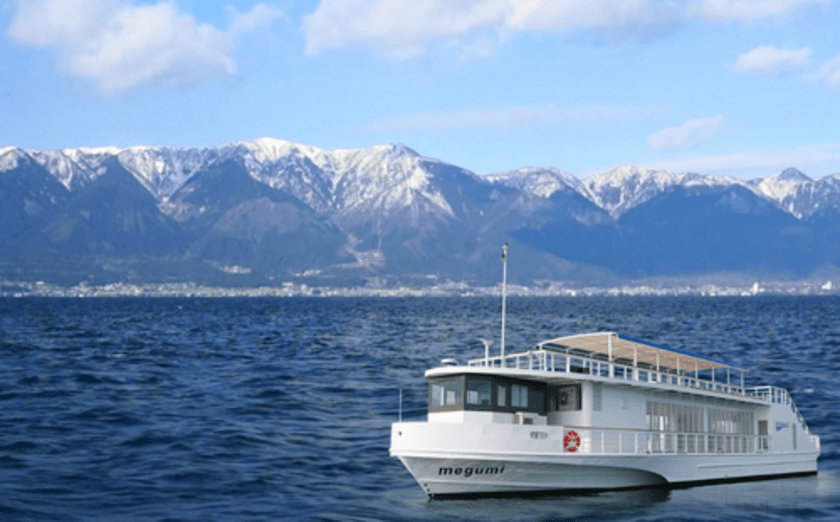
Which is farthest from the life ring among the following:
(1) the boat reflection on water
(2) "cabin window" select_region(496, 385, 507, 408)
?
(2) "cabin window" select_region(496, 385, 507, 408)

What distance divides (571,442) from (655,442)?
19.0 feet

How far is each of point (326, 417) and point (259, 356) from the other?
34375 mm

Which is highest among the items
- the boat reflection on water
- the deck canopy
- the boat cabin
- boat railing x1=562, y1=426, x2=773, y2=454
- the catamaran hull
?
the deck canopy

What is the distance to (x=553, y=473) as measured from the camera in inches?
1305

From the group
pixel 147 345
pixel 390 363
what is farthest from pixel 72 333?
pixel 390 363

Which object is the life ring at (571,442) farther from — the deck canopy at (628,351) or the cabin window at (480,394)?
the deck canopy at (628,351)

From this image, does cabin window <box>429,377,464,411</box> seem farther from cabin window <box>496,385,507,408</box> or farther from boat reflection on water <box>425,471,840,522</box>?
boat reflection on water <box>425,471,840,522</box>

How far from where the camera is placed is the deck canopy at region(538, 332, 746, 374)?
3719 cm

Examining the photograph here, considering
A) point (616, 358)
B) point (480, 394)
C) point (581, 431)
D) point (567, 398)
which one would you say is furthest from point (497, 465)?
point (616, 358)

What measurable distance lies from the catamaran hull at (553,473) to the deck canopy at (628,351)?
4.29 meters

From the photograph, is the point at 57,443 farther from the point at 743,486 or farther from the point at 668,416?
the point at 743,486

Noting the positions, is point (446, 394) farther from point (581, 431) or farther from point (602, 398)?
point (602, 398)

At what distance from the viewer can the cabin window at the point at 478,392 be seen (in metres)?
33.1

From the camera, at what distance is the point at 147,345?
3659 inches
